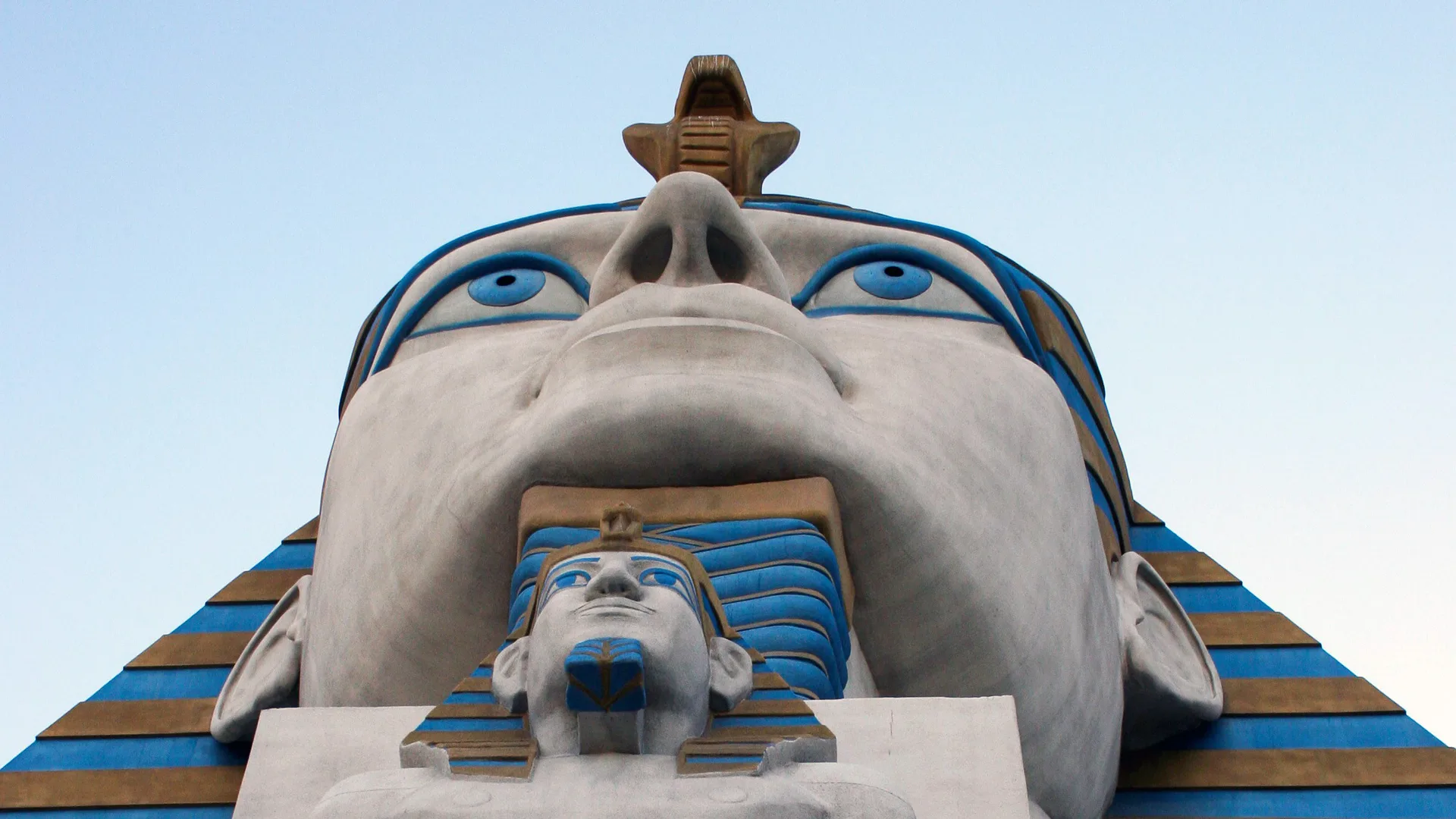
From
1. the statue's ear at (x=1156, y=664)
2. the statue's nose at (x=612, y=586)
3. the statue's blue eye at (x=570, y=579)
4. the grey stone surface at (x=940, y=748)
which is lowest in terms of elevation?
the statue's ear at (x=1156, y=664)

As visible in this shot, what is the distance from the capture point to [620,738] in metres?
3.59

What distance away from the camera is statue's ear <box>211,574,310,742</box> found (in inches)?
218

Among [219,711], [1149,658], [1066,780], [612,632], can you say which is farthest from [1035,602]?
[219,711]

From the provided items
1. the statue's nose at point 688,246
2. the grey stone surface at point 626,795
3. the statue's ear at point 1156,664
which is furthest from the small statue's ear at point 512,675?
the statue's ear at point 1156,664

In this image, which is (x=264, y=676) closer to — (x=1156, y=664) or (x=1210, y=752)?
(x=1156, y=664)

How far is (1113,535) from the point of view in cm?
589

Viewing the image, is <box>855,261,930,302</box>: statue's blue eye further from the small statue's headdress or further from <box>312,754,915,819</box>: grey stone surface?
<box>312,754,915,819</box>: grey stone surface

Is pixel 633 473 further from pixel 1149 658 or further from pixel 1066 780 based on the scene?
pixel 1149 658

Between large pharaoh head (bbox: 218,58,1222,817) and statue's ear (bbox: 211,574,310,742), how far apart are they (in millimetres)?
12

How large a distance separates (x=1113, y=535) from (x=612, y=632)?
2.62m

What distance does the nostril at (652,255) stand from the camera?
203 inches

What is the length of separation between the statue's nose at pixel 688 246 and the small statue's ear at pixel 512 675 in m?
1.39

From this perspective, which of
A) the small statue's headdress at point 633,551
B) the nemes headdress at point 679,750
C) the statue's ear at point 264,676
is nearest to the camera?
the nemes headdress at point 679,750

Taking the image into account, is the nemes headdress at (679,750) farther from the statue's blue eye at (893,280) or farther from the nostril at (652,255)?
the statue's blue eye at (893,280)
